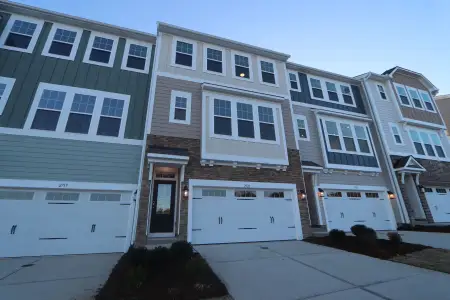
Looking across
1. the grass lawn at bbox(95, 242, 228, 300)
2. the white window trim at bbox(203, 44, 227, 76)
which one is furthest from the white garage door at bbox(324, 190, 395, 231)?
the white window trim at bbox(203, 44, 227, 76)

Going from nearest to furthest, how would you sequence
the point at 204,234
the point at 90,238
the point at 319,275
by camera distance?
the point at 319,275 → the point at 90,238 → the point at 204,234

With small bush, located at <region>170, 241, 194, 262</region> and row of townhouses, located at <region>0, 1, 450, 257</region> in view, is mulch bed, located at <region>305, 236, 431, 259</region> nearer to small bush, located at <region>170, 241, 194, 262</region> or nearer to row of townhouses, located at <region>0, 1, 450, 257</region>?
row of townhouses, located at <region>0, 1, 450, 257</region>

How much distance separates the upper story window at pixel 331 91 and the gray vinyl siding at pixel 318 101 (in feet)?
0.87

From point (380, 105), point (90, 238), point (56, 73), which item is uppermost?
point (380, 105)

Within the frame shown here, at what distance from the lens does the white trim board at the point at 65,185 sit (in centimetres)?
670

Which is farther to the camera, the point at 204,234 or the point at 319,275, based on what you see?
the point at 204,234

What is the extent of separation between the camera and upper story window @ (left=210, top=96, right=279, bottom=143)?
8906 mm

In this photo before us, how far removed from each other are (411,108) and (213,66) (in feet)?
47.8

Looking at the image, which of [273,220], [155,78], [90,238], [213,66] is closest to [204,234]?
[273,220]

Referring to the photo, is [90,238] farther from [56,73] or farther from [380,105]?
[380,105]

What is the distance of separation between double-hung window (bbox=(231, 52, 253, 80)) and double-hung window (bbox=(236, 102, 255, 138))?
1916mm

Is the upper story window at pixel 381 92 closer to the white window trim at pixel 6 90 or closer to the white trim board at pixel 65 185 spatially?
the white trim board at pixel 65 185

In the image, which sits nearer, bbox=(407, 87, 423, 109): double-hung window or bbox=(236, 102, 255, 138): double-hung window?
bbox=(236, 102, 255, 138): double-hung window

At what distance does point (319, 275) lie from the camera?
14.3 feet
